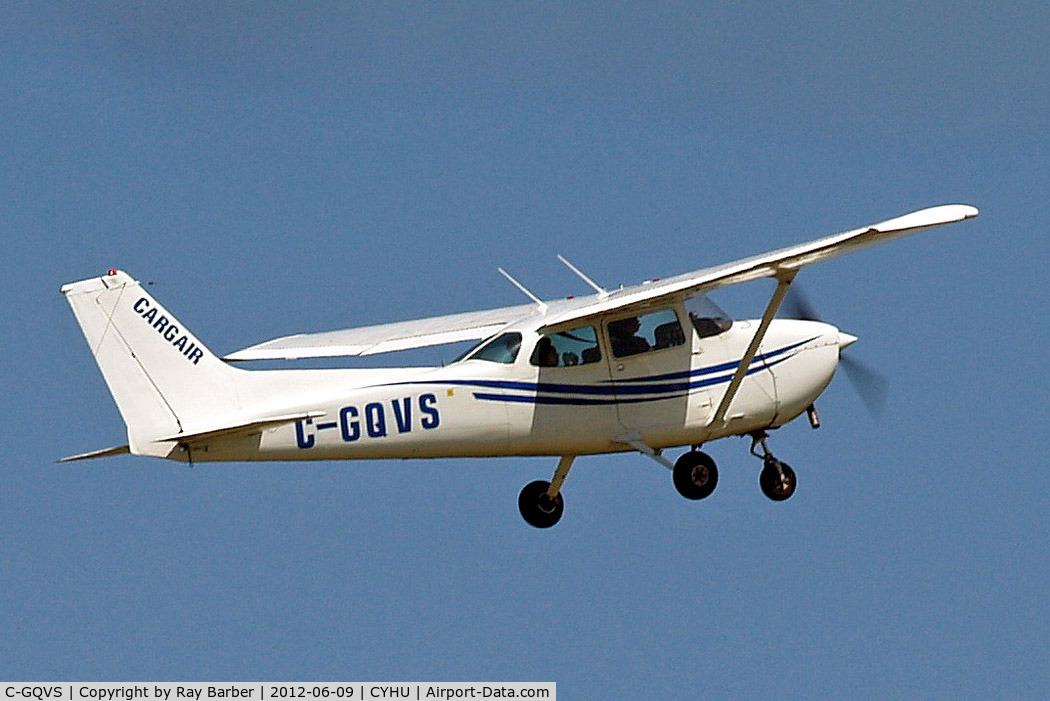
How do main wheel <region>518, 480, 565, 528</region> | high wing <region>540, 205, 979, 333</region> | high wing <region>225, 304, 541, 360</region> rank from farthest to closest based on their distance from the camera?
high wing <region>225, 304, 541, 360</region>, main wheel <region>518, 480, 565, 528</region>, high wing <region>540, 205, 979, 333</region>

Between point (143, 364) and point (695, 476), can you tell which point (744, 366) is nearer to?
point (695, 476)

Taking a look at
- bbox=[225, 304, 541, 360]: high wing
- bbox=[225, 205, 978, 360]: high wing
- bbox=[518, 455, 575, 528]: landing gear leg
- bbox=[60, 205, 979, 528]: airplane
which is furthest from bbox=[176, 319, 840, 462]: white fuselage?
bbox=[225, 304, 541, 360]: high wing

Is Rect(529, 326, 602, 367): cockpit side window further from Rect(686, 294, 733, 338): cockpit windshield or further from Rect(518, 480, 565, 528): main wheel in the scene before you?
Rect(518, 480, 565, 528): main wheel

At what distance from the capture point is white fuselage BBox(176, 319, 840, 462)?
81.9 feet

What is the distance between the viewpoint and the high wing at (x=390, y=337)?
27547 mm

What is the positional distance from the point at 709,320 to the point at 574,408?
157cm

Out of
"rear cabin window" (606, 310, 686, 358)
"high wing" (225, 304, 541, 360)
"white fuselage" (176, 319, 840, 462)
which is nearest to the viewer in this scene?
"white fuselage" (176, 319, 840, 462)

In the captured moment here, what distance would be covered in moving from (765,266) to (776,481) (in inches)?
104

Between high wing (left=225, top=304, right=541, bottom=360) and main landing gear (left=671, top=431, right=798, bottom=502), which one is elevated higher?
high wing (left=225, top=304, right=541, bottom=360)

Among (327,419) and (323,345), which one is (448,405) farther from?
(323,345)

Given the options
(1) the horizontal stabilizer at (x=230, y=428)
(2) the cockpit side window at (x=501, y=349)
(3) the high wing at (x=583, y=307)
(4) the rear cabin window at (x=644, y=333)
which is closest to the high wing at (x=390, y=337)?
(3) the high wing at (x=583, y=307)

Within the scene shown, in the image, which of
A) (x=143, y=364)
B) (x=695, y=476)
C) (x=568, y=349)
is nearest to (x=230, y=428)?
(x=143, y=364)

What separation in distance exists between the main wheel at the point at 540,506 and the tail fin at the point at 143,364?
137 inches

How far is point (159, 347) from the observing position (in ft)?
81.4
